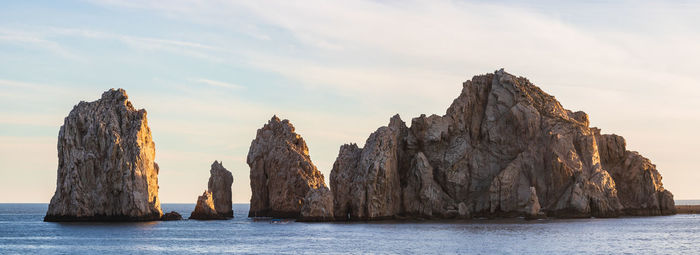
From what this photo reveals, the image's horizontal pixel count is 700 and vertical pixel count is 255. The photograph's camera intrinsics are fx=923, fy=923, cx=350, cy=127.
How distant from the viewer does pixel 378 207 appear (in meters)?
139

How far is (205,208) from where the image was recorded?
15762 cm

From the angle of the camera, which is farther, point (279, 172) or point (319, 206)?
point (279, 172)

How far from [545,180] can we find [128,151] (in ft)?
207

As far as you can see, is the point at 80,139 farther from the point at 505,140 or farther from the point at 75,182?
the point at 505,140

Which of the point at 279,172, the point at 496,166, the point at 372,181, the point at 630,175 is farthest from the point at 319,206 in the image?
the point at 630,175

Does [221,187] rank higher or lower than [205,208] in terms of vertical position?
higher

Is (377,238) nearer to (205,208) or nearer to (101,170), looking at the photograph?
(101,170)

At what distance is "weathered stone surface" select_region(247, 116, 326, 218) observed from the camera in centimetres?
16412

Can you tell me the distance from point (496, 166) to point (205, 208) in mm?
49702

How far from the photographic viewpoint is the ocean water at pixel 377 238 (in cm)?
8988

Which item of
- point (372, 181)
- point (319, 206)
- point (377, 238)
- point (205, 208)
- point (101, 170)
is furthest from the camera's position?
point (205, 208)

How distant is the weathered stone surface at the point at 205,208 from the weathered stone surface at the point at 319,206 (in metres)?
24.5

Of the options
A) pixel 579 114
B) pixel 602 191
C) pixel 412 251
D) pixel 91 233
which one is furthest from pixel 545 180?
pixel 91 233

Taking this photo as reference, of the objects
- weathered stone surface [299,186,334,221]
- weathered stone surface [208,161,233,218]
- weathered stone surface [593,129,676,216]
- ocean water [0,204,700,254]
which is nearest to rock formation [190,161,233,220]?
weathered stone surface [208,161,233,218]
